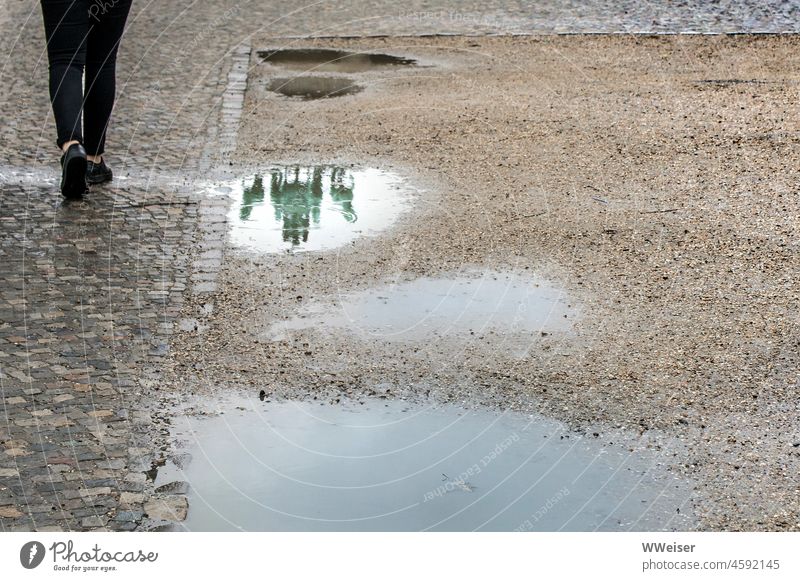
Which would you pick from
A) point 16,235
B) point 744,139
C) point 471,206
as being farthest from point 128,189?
point 744,139

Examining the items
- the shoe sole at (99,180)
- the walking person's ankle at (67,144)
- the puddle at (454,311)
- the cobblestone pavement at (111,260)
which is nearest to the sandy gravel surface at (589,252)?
the puddle at (454,311)

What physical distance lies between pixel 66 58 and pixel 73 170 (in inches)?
27.5

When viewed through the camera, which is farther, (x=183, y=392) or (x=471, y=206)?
(x=471, y=206)

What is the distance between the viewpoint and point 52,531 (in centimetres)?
420

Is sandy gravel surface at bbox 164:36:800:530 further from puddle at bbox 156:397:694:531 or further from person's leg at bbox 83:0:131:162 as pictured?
person's leg at bbox 83:0:131:162

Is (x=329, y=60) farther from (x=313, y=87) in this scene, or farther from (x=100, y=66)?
(x=100, y=66)

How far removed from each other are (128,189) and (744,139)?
471 centimetres

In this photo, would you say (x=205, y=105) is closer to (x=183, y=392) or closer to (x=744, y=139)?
(x=744, y=139)

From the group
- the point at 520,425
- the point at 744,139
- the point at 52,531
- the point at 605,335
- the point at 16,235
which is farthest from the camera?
the point at 744,139

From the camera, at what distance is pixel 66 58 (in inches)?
304

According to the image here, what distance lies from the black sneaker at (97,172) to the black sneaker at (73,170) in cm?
47

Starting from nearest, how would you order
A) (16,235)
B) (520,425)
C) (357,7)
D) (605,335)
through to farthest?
(520,425) → (605,335) → (16,235) → (357,7)

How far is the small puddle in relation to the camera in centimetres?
1159

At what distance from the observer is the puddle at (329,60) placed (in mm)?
12801
